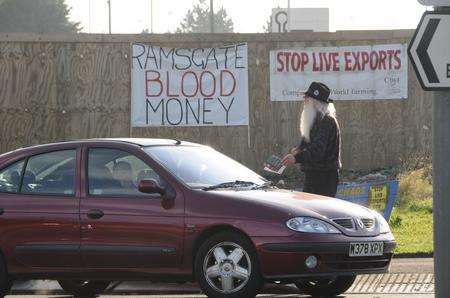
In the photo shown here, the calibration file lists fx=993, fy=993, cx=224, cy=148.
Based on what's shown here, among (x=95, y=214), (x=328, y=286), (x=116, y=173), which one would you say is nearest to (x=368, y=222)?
(x=328, y=286)

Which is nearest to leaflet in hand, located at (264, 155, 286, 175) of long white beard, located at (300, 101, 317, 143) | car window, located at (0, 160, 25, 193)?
long white beard, located at (300, 101, 317, 143)

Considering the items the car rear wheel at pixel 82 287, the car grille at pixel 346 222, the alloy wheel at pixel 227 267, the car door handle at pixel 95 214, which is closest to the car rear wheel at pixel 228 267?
the alloy wheel at pixel 227 267

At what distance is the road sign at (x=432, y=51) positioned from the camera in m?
6.02

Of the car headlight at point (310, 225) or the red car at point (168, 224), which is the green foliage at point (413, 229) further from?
the car headlight at point (310, 225)

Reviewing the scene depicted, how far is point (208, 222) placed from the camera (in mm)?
8125

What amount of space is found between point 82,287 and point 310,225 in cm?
274

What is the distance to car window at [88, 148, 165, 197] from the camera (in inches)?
340

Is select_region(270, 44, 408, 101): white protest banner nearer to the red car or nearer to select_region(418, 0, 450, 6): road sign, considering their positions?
the red car

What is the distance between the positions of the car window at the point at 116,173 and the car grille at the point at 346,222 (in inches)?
61.3

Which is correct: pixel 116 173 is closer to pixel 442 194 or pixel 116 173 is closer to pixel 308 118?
pixel 308 118

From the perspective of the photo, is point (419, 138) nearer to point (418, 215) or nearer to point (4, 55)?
point (418, 215)

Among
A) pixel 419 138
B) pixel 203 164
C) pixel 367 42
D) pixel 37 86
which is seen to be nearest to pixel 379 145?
pixel 419 138

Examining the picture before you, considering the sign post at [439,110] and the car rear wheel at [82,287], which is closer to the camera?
the sign post at [439,110]

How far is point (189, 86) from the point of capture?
18.0 m
